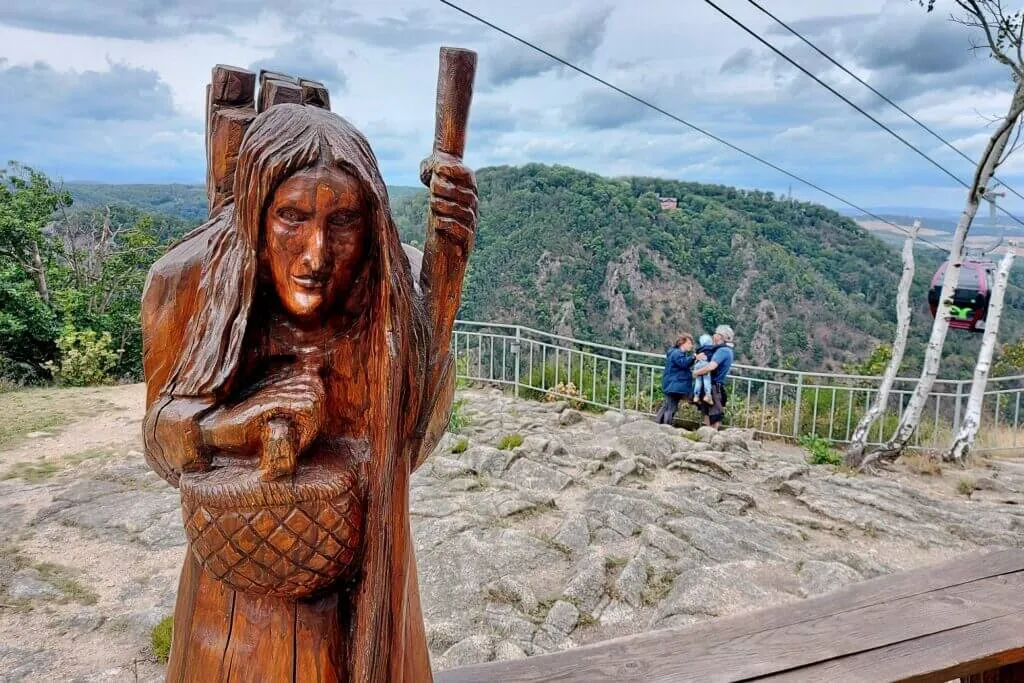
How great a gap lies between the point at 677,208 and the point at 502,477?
20.5 m

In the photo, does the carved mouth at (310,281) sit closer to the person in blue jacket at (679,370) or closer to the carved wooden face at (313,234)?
the carved wooden face at (313,234)

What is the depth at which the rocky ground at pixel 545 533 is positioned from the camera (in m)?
3.70

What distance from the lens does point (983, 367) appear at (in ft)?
23.4

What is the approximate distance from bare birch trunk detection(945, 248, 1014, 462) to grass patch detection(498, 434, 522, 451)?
4.25 metres

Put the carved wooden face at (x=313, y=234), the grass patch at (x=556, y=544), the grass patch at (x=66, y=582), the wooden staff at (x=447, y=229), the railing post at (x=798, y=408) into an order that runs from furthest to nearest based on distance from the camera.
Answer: the railing post at (x=798, y=408)
the grass patch at (x=556, y=544)
the grass patch at (x=66, y=582)
the wooden staff at (x=447, y=229)
the carved wooden face at (x=313, y=234)

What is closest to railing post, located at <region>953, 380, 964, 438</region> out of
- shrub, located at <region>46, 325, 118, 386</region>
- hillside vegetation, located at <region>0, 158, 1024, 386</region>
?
hillside vegetation, located at <region>0, 158, 1024, 386</region>

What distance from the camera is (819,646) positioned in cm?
209

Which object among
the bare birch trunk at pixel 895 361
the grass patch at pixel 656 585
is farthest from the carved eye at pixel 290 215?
the bare birch trunk at pixel 895 361

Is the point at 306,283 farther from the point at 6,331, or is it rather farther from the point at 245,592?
the point at 6,331

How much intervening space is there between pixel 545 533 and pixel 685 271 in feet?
62.4

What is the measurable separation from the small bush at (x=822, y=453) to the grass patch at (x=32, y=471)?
22.2 feet

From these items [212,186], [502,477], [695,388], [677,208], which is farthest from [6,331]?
[677,208]

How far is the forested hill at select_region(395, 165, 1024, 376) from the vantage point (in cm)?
1938

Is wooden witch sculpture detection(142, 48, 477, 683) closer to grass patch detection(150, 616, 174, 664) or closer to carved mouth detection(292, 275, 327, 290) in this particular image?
carved mouth detection(292, 275, 327, 290)
